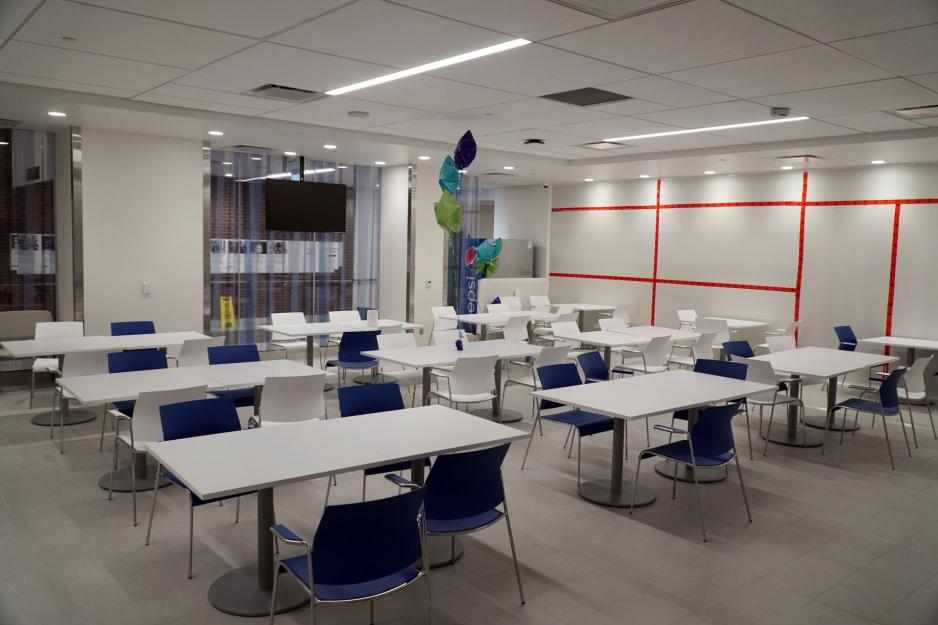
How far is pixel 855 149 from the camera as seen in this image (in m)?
8.27

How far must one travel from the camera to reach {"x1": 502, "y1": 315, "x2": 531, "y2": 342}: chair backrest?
940cm

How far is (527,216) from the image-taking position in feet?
48.0

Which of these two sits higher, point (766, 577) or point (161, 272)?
point (161, 272)

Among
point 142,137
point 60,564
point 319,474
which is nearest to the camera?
point 319,474

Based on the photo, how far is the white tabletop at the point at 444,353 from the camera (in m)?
6.47

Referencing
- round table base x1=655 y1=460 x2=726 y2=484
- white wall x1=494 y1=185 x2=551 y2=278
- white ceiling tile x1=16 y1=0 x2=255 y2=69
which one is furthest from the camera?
white wall x1=494 y1=185 x2=551 y2=278

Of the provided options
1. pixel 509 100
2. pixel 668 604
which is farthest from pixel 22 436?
pixel 668 604

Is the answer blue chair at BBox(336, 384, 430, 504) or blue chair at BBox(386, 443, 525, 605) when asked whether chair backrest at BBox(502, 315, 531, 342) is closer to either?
blue chair at BBox(336, 384, 430, 504)

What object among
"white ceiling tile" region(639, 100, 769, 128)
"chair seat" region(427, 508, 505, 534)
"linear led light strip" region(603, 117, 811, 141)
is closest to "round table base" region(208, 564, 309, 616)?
"chair seat" region(427, 508, 505, 534)

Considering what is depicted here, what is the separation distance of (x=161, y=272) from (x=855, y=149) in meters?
8.62

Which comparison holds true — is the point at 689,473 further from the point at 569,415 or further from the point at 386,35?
the point at 386,35

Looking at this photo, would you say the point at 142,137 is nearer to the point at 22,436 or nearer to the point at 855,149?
the point at 22,436

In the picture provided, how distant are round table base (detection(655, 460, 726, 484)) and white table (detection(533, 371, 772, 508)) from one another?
0.49m

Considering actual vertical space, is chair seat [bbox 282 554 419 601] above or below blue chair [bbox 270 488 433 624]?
below
